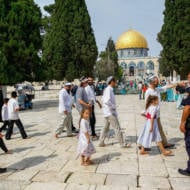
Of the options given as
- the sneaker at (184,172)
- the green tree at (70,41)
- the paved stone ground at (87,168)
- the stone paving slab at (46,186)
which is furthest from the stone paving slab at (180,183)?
the green tree at (70,41)

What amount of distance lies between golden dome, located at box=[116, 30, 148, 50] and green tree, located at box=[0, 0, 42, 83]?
282 ft

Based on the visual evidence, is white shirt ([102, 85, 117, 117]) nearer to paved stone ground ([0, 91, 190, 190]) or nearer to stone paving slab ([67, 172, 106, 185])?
paved stone ground ([0, 91, 190, 190])

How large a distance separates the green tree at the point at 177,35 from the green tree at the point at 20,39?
Result: 1416cm

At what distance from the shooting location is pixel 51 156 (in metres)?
6.85

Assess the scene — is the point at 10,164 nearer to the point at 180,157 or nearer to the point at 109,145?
the point at 109,145

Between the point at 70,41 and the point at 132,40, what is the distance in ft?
244

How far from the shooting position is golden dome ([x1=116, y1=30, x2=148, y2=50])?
10381 cm

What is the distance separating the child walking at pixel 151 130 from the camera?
6.66 metres

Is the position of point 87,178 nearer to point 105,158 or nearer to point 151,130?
point 105,158

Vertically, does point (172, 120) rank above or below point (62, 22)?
below

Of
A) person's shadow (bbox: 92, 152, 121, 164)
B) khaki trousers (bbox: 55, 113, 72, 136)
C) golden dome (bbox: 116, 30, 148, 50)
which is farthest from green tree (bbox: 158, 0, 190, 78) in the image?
golden dome (bbox: 116, 30, 148, 50)

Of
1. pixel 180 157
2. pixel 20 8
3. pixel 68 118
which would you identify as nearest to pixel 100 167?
pixel 180 157

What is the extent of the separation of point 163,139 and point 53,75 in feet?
85.9

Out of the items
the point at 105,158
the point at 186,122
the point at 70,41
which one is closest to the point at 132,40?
the point at 70,41
